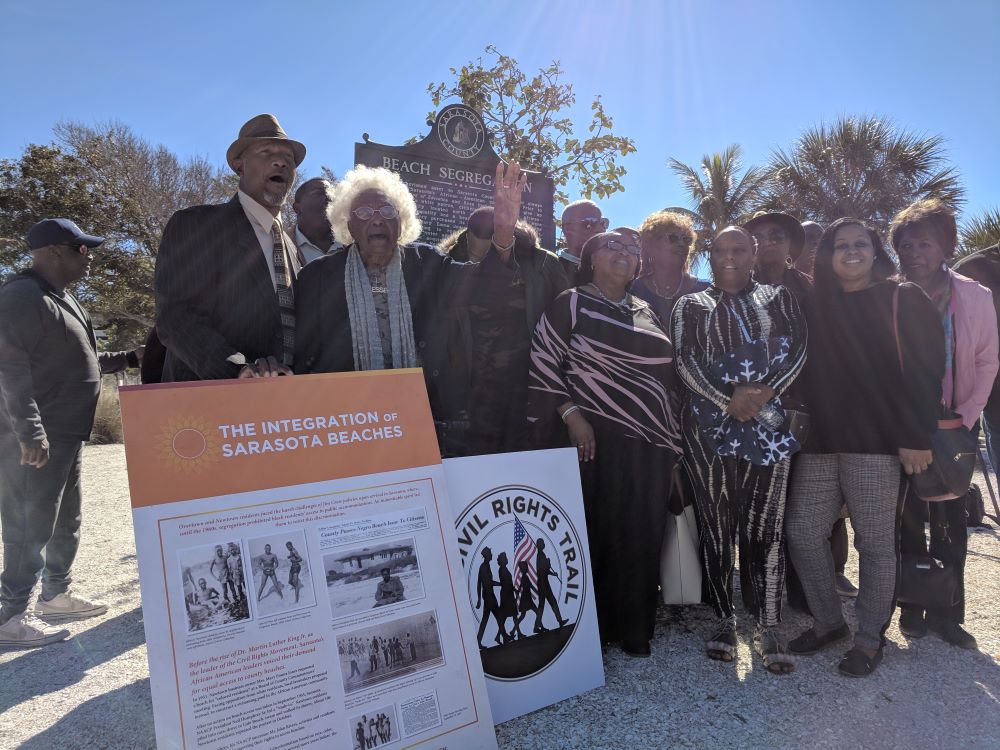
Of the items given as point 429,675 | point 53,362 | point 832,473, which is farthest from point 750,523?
point 53,362

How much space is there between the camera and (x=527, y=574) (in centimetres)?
263

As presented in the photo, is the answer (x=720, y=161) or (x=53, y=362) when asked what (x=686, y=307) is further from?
(x=720, y=161)

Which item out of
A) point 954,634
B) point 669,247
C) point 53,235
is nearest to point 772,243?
point 669,247

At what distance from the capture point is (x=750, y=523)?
308 cm

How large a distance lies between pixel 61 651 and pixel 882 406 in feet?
14.7

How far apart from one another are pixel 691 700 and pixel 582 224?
124 inches

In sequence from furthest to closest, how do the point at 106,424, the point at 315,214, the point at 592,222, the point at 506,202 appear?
the point at 106,424, the point at 592,222, the point at 315,214, the point at 506,202

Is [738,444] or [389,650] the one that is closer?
[389,650]

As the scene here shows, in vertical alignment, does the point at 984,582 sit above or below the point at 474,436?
below

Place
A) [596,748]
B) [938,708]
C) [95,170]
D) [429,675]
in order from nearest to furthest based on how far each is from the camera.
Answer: [429,675] < [596,748] < [938,708] < [95,170]

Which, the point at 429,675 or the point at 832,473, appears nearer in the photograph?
the point at 429,675

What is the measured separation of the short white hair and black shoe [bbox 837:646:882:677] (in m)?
2.94

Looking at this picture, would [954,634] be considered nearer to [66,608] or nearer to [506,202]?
[506,202]

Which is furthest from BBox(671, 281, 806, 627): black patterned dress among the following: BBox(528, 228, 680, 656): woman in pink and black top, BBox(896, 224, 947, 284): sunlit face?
BBox(896, 224, 947, 284): sunlit face
